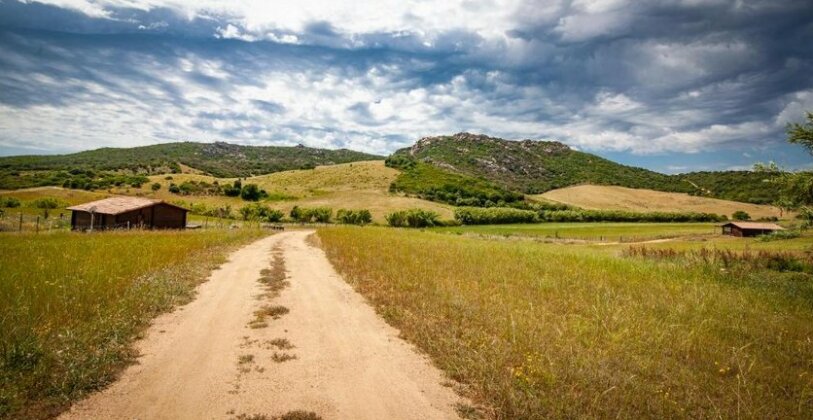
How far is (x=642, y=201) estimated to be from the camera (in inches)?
4813

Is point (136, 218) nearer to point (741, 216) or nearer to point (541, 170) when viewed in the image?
point (741, 216)

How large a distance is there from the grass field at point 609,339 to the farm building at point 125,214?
50.5 metres

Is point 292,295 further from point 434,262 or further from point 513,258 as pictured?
point 513,258

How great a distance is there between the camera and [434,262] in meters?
17.7

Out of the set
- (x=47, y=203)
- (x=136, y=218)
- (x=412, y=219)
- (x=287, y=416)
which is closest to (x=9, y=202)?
(x=47, y=203)

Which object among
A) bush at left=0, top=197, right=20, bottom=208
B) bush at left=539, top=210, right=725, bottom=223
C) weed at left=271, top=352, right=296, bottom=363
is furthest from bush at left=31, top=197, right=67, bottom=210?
bush at left=539, top=210, right=725, bottom=223

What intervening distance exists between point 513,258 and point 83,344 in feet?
53.9

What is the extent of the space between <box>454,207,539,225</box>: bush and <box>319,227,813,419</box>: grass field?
264 feet

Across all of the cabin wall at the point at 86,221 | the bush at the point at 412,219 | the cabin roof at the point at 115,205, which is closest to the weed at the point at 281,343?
the cabin roof at the point at 115,205

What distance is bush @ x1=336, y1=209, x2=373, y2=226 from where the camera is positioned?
307ft

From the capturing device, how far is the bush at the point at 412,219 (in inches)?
3578

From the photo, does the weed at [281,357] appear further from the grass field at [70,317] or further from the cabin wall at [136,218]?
the cabin wall at [136,218]

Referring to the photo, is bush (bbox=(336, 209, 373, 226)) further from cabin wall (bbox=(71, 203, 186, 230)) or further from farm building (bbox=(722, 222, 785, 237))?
farm building (bbox=(722, 222, 785, 237))

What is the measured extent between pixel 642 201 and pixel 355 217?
88.3 meters
